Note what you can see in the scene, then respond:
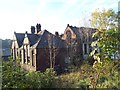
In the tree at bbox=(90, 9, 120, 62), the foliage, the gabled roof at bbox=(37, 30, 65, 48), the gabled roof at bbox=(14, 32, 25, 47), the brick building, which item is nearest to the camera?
the tree at bbox=(90, 9, 120, 62)

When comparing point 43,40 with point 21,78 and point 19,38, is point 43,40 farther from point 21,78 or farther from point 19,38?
point 21,78

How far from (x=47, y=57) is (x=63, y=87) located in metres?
10.2

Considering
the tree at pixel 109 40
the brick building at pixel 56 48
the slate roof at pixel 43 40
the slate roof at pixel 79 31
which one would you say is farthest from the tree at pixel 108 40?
the slate roof at pixel 43 40

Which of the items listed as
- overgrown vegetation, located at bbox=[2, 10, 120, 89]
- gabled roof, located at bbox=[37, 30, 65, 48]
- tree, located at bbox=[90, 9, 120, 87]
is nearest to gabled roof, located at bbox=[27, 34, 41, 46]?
gabled roof, located at bbox=[37, 30, 65, 48]

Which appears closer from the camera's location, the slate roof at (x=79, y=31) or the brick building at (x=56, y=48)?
the brick building at (x=56, y=48)

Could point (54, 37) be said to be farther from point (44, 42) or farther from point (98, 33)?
Result: point (98, 33)

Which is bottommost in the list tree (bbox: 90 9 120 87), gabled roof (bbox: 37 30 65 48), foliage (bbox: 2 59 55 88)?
foliage (bbox: 2 59 55 88)

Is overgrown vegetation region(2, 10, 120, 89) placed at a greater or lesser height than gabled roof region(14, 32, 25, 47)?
lesser

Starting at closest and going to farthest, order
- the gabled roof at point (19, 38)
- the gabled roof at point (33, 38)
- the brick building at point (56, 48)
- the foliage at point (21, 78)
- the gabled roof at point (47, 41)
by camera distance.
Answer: the foliage at point (21, 78)
the brick building at point (56, 48)
the gabled roof at point (47, 41)
the gabled roof at point (33, 38)
the gabled roof at point (19, 38)

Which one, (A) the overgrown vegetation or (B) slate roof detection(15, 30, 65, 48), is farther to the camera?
(B) slate roof detection(15, 30, 65, 48)

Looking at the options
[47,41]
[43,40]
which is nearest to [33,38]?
[43,40]

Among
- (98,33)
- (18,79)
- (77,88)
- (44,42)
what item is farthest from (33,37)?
(98,33)

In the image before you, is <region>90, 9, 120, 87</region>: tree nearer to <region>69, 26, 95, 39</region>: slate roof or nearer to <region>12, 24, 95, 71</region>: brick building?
<region>12, 24, 95, 71</region>: brick building

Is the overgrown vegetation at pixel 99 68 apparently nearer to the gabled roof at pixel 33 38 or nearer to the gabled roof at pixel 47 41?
the gabled roof at pixel 47 41
